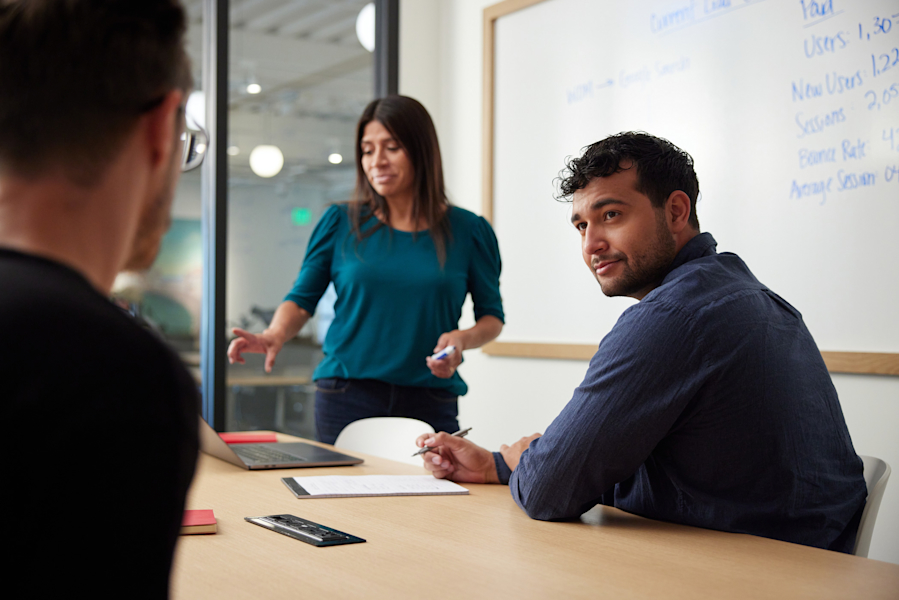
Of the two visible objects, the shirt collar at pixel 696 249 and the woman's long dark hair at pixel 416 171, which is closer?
the shirt collar at pixel 696 249

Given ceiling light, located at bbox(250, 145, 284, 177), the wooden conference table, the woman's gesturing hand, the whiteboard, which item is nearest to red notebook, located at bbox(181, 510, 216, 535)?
the wooden conference table

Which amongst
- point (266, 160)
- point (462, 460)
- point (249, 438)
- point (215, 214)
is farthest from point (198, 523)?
point (266, 160)

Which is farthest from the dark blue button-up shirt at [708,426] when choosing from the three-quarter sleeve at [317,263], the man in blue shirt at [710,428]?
the three-quarter sleeve at [317,263]

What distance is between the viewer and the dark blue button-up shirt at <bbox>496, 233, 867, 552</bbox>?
1255mm

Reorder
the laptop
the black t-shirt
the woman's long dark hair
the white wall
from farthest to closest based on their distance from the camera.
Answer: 1. the white wall
2. the woman's long dark hair
3. the laptop
4. the black t-shirt

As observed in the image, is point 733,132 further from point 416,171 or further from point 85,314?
point 85,314

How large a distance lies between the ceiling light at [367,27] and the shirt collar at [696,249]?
2893mm

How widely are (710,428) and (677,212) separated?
46cm

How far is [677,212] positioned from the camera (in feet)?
5.04

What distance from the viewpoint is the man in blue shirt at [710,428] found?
4.12 feet

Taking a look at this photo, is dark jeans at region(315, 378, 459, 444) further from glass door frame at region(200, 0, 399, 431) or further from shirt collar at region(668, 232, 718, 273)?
glass door frame at region(200, 0, 399, 431)

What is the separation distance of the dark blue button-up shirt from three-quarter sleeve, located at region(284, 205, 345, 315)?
133cm

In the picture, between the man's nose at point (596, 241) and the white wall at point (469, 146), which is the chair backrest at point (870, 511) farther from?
the white wall at point (469, 146)

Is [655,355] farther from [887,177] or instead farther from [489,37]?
[489,37]
